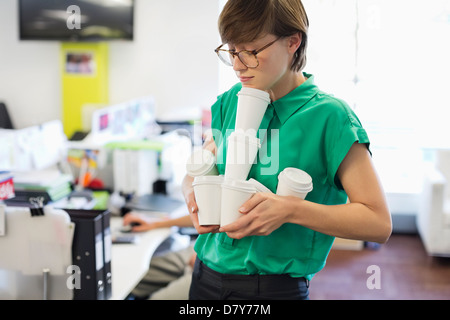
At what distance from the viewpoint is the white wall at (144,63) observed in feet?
15.5

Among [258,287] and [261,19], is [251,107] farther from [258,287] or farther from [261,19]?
[258,287]

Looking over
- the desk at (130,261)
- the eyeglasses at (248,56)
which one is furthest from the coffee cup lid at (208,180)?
the desk at (130,261)

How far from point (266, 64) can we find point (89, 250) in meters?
0.79

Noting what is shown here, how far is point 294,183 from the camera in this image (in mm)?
855

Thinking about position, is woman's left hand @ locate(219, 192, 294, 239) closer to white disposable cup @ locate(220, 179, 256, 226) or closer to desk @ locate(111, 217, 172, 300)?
white disposable cup @ locate(220, 179, 256, 226)

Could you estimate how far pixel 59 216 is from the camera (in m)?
1.34

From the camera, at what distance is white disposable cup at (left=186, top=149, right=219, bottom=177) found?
0.99 m

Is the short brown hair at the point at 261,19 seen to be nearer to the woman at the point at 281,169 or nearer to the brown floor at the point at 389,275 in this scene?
the woman at the point at 281,169

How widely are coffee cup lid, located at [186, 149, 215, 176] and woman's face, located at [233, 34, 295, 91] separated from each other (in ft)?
0.57

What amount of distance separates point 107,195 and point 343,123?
1.86m

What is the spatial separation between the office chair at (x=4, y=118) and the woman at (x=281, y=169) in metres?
4.55

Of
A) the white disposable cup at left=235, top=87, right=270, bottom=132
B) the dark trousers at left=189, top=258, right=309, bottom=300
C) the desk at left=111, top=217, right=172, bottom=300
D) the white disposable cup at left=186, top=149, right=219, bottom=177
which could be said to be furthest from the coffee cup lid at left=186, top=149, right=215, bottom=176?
the desk at left=111, top=217, right=172, bottom=300

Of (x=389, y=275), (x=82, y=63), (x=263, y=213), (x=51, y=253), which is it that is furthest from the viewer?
(x=82, y=63)

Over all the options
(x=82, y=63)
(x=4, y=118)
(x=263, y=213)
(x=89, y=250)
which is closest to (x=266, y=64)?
(x=263, y=213)
